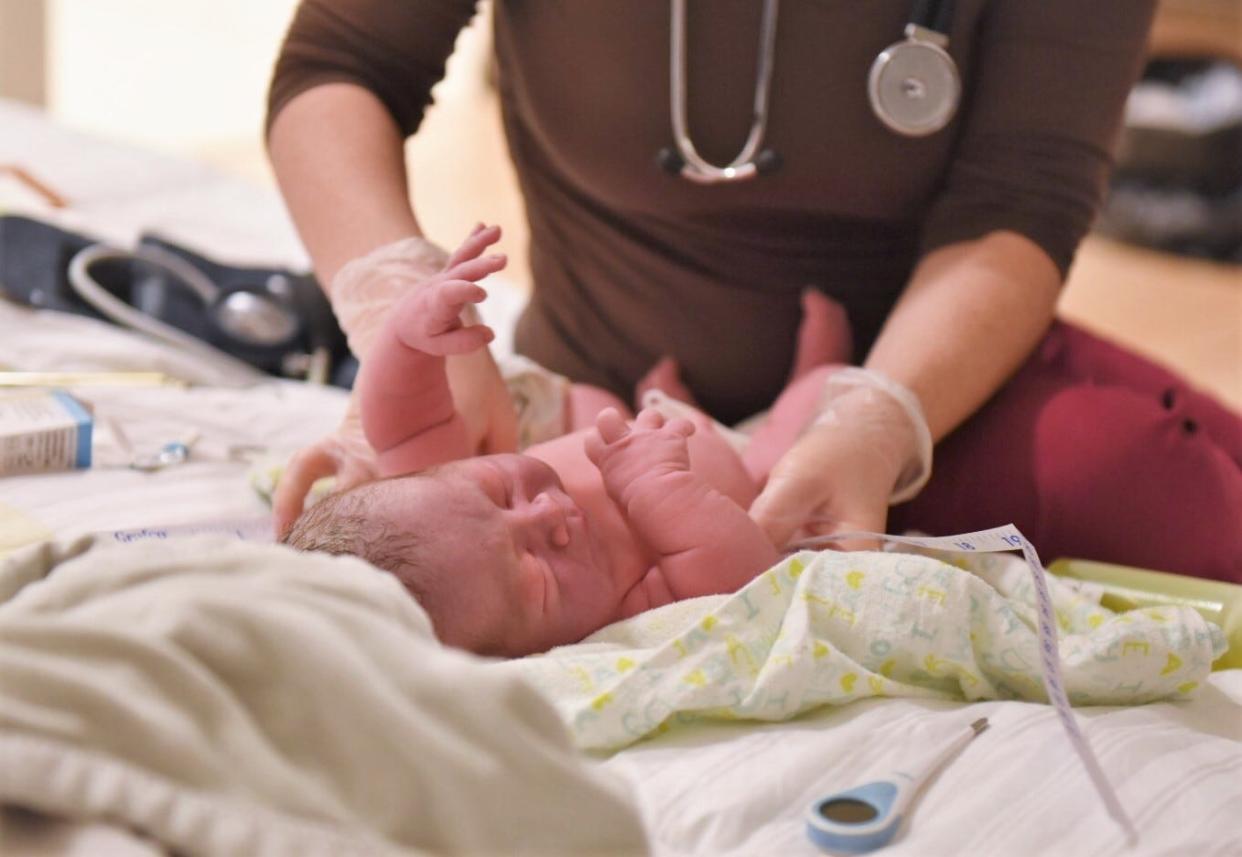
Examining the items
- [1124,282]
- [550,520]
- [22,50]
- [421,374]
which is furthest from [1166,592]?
[22,50]

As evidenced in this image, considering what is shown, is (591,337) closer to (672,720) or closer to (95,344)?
(95,344)

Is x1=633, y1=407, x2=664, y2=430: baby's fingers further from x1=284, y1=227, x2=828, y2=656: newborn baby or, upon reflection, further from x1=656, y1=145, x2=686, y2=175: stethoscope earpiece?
x1=656, y1=145, x2=686, y2=175: stethoscope earpiece

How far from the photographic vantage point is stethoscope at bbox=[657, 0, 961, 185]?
43.1 inches

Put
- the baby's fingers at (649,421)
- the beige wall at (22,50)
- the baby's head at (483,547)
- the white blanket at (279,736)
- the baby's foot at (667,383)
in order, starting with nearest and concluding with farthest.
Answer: the white blanket at (279,736) < the baby's head at (483,547) < the baby's fingers at (649,421) < the baby's foot at (667,383) < the beige wall at (22,50)

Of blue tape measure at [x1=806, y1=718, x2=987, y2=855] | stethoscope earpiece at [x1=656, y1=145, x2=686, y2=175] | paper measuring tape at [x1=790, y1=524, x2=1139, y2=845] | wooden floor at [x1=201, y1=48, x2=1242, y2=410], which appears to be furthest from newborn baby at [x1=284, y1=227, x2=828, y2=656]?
wooden floor at [x1=201, y1=48, x2=1242, y2=410]

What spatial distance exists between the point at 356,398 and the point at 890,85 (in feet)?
1.61

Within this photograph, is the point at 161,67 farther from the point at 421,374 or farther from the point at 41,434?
the point at 421,374

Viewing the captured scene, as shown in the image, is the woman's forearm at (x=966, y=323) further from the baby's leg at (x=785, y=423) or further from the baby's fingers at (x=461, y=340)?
the baby's fingers at (x=461, y=340)

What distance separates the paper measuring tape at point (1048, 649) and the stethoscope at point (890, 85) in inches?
15.1

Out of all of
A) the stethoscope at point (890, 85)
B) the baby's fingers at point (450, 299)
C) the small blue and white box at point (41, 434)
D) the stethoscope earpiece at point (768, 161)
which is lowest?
the small blue and white box at point (41, 434)

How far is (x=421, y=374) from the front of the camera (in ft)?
3.13

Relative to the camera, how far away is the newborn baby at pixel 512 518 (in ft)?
2.68

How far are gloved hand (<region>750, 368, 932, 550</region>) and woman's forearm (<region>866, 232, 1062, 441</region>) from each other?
0.08 feet

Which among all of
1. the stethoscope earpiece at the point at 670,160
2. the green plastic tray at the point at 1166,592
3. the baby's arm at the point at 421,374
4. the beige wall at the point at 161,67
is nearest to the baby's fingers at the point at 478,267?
the baby's arm at the point at 421,374
